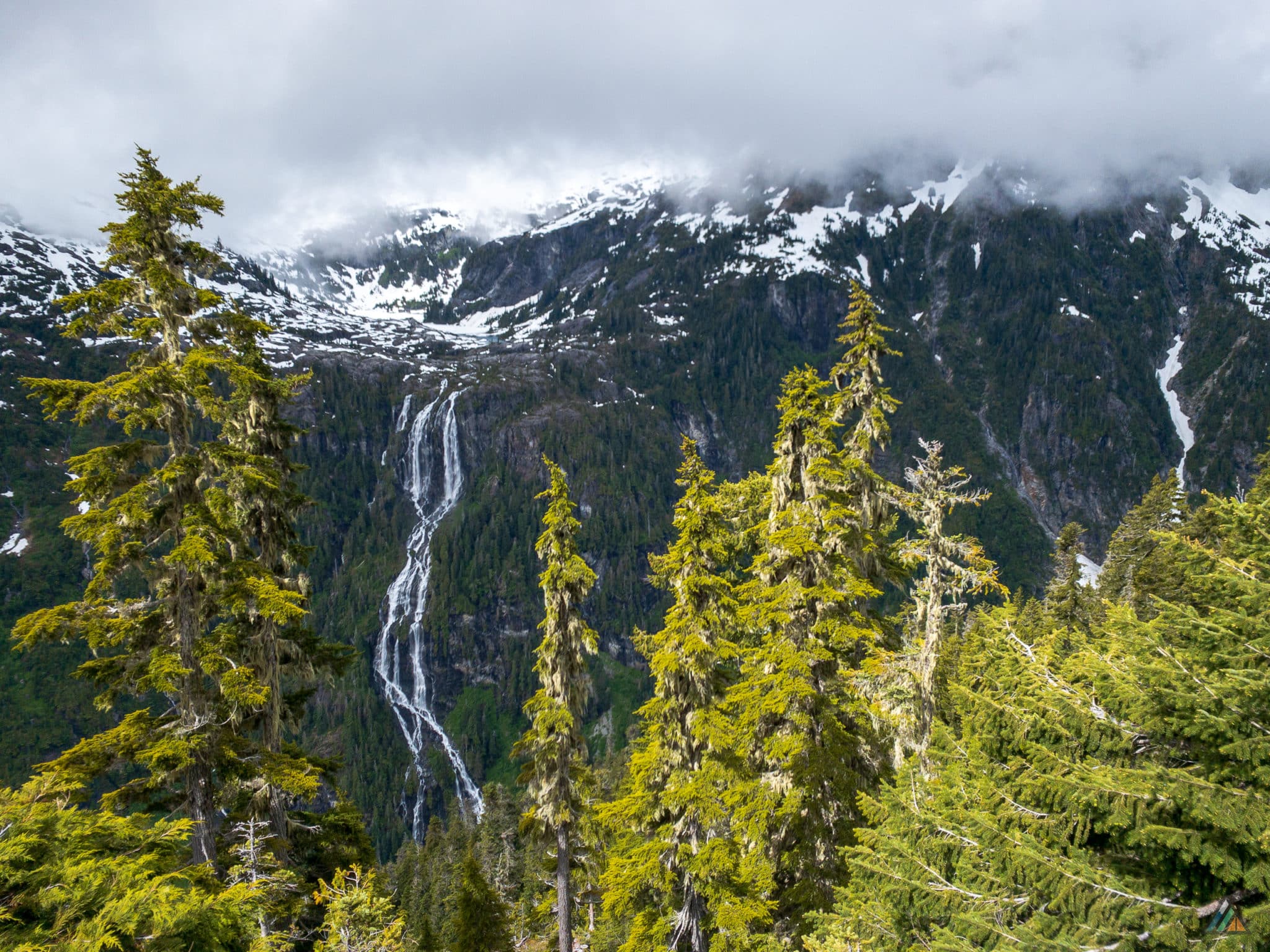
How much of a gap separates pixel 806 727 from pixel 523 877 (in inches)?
2185

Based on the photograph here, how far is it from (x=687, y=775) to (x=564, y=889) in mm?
10042

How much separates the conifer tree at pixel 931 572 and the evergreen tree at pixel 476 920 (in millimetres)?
24824

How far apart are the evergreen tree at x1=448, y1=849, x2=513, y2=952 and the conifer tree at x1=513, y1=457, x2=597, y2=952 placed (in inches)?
360

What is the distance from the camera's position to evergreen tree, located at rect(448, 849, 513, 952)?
29.5 metres

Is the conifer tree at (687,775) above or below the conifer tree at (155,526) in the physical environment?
below

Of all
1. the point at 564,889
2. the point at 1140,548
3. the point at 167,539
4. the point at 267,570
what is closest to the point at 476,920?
the point at 564,889

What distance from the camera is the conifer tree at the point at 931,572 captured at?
1347 cm

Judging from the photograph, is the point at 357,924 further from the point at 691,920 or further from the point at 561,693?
the point at 691,920

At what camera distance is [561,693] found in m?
21.4

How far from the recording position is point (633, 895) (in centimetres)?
1870

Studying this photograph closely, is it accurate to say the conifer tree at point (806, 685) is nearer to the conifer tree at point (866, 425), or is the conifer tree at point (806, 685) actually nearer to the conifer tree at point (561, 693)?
the conifer tree at point (866, 425)

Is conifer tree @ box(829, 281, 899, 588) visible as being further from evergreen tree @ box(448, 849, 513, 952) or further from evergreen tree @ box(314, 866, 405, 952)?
evergreen tree @ box(448, 849, 513, 952)

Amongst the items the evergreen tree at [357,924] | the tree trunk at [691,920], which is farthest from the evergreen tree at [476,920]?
the evergreen tree at [357,924]

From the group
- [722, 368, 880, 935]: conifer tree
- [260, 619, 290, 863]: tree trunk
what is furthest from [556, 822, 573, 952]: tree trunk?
[260, 619, 290, 863]: tree trunk
